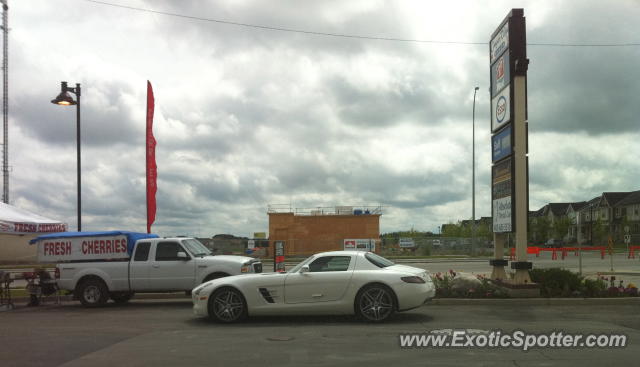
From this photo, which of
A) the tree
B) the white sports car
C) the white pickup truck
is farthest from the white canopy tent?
the tree

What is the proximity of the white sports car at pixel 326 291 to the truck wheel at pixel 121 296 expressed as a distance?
5.03 metres

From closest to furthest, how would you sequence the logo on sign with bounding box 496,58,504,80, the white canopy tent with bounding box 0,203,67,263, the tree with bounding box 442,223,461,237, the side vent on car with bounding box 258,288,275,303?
the side vent on car with bounding box 258,288,275,303 < the logo on sign with bounding box 496,58,504,80 < the white canopy tent with bounding box 0,203,67,263 < the tree with bounding box 442,223,461,237

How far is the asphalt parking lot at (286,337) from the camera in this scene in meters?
7.31

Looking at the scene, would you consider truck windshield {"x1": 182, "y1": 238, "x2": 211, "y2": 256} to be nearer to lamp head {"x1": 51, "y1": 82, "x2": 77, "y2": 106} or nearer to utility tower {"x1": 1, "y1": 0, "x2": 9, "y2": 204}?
lamp head {"x1": 51, "y1": 82, "x2": 77, "y2": 106}

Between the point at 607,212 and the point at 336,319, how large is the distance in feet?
311

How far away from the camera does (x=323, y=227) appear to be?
52344 mm

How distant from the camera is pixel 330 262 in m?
10.6

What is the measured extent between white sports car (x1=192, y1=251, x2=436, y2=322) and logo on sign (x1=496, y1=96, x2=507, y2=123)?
19.7 ft

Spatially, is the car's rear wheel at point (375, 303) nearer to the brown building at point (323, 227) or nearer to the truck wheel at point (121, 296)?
the truck wheel at point (121, 296)

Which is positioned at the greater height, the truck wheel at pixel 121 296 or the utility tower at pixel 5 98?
the utility tower at pixel 5 98

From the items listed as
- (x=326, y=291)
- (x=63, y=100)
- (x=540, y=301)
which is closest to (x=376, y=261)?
(x=326, y=291)

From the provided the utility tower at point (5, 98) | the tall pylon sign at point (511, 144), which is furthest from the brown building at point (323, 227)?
the tall pylon sign at point (511, 144)

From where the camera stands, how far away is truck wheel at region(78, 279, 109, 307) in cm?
1418

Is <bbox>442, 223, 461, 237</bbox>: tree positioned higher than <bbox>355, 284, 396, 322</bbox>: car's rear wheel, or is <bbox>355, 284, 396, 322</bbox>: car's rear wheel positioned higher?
<bbox>355, 284, 396, 322</bbox>: car's rear wheel
